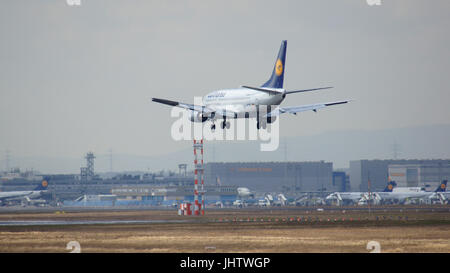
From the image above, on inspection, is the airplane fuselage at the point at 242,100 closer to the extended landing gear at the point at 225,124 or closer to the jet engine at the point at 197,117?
the extended landing gear at the point at 225,124

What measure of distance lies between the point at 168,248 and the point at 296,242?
10.5m

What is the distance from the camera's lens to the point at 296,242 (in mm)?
55000

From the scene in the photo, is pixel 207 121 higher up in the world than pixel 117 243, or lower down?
higher up

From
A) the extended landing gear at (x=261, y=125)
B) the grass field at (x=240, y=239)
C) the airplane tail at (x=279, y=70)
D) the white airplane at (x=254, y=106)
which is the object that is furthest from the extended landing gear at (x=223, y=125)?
the grass field at (x=240, y=239)

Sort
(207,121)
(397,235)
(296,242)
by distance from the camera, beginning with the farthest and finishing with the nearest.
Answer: (207,121)
(397,235)
(296,242)

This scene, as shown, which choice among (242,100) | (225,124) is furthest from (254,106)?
(225,124)

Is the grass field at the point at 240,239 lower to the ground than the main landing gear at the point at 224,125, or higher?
lower

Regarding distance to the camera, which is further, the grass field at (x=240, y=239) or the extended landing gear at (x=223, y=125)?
the extended landing gear at (x=223, y=125)

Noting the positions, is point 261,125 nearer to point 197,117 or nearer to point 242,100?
point 242,100

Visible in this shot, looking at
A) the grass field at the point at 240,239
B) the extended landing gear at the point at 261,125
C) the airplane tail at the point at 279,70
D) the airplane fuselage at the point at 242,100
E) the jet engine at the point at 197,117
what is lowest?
the grass field at the point at 240,239

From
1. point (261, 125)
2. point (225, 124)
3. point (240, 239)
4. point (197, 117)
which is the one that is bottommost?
point (240, 239)
